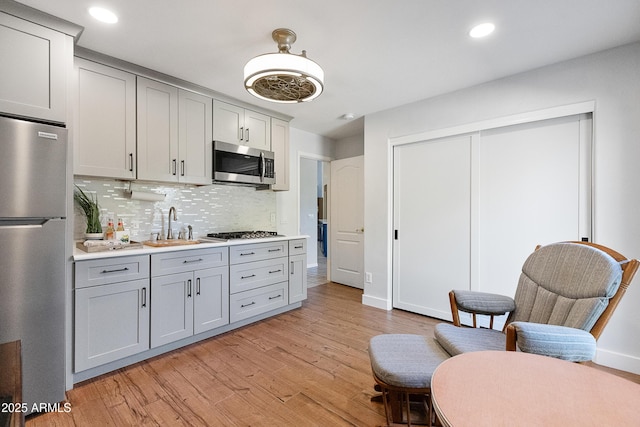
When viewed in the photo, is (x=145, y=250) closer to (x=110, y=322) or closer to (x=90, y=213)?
(x=110, y=322)

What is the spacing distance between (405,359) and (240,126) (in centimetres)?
283

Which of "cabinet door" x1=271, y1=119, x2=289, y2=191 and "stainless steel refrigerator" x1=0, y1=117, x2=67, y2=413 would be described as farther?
"cabinet door" x1=271, y1=119, x2=289, y2=191

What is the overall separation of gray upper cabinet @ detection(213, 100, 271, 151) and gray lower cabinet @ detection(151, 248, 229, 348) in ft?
4.18

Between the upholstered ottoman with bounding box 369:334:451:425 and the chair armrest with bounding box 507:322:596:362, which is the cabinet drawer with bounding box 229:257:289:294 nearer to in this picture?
the upholstered ottoman with bounding box 369:334:451:425

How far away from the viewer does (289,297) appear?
3.46 metres

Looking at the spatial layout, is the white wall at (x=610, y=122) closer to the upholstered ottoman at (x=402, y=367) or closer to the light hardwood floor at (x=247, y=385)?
the light hardwood floor at (x=247, y=385)

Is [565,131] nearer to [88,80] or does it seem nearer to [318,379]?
[318,379]

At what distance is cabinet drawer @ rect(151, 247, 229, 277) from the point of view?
236 cm

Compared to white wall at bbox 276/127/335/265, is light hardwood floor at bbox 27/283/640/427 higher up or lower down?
lower down

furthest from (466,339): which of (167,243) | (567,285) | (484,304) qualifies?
(167,243)

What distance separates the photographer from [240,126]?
331 cm

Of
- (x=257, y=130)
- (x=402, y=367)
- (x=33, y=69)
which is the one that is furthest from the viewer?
(x=257, y=130)

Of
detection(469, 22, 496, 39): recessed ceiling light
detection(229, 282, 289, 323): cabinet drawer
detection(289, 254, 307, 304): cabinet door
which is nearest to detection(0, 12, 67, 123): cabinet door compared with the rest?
detection(229, 282, 289, 323): cabinet drawer

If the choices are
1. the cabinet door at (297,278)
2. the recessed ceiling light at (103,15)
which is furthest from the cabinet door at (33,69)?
the cabinet door at (297,278)
